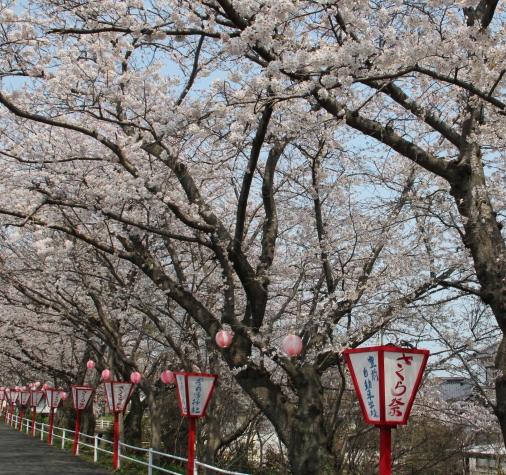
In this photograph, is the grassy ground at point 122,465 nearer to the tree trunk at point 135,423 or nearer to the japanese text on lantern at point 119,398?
the japanese text on lantern at point 119,398

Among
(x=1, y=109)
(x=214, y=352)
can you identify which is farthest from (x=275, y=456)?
(x=1, y=109)

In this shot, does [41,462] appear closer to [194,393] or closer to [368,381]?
[194,393]

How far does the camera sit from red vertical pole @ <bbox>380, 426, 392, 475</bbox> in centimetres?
394

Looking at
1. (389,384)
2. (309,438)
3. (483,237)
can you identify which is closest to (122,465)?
(309,438)

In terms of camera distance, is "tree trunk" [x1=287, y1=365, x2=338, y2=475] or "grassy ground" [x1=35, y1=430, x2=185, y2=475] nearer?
"tree trunk" [x1=287, y1=365, x2=338, y2=475]

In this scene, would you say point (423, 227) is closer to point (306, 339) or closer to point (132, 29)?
point (306, 339)

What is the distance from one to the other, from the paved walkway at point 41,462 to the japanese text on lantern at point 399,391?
8.41 meters

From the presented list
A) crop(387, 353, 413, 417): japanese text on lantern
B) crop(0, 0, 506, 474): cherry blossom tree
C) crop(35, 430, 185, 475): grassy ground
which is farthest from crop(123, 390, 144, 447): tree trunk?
crop(387, 353, 413, 417): japanese text on lantern

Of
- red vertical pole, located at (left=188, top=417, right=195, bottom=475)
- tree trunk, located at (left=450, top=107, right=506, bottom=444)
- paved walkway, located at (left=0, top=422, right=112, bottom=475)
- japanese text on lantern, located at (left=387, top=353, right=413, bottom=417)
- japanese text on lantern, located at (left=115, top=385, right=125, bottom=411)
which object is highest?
tree trunk, located at (left=450, top=107, right=506, bottom=444)

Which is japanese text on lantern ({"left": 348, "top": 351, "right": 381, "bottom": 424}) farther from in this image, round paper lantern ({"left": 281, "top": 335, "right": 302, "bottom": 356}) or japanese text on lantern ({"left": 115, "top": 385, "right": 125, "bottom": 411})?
japanese text on lantern ({"left": 115, "top": 385, "right": 125, "bottom": 411})

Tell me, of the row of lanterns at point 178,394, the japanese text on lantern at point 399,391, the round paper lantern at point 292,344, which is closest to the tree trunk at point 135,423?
the row of lanterns at point 178,394

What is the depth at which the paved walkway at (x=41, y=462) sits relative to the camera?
10938mm

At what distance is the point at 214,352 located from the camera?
10102mm

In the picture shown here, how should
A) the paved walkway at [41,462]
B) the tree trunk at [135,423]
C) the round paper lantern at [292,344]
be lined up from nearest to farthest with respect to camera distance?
the round paper lantern at [292,344] → the paved walkway at [41,462] → the tree trunk at [135,423]
